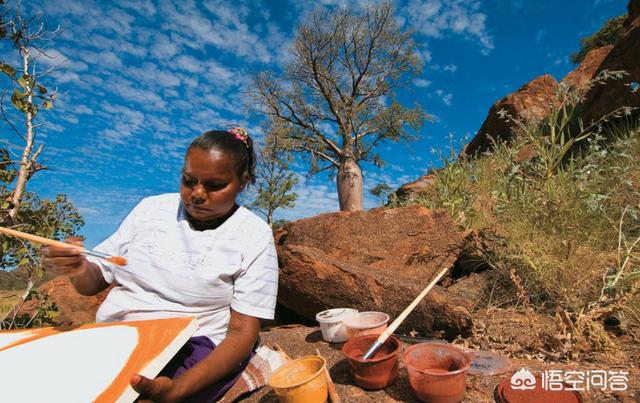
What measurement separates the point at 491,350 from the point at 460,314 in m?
0.27

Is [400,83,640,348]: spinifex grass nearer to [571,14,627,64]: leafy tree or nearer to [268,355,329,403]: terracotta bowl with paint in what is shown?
[268,355,329,403]: terracotta bowl with paint

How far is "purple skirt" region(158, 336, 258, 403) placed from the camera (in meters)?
1.53

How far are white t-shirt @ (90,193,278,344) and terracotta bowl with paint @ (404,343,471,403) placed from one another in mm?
733

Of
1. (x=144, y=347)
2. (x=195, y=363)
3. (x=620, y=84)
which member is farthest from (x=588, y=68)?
(x=144, y=347)

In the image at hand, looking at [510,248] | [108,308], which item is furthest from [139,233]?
[510,248]

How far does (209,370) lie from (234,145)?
988 millimetres

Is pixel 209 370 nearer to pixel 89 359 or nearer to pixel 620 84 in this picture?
pixel 89 359

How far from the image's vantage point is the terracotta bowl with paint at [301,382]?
5.28ft

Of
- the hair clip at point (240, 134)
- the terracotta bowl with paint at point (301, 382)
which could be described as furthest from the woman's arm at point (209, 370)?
the hair clip at point (240, 134)

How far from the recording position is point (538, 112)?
10.7 meters

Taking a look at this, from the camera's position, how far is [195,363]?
1536 millimetres

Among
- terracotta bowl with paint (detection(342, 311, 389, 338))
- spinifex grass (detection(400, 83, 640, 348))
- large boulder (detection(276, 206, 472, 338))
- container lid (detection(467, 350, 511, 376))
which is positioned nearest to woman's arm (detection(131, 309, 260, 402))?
terracotta bowl with paint (detection(342, 311, 389, 338))

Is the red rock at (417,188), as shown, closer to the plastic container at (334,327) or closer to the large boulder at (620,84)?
the large boulder at (620,84)

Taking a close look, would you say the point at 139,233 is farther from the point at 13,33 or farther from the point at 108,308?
the point at 13,33
